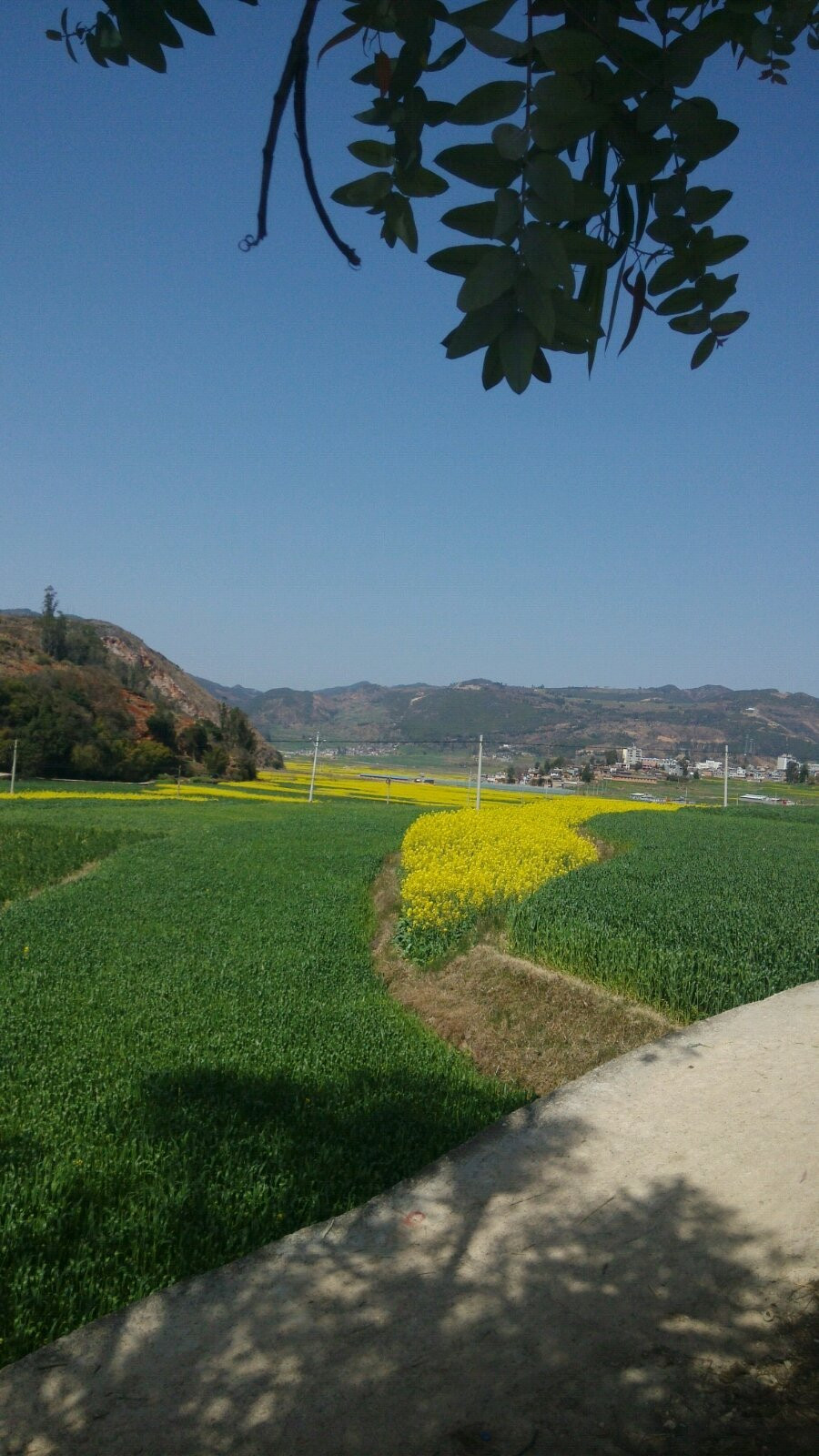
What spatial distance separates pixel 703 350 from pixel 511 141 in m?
0.72

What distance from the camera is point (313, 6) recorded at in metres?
1.68

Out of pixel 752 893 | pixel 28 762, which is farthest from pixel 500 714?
pixel 752 893

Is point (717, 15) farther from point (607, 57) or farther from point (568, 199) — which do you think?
point (568, 199)

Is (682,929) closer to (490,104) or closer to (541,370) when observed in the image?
(541,370)

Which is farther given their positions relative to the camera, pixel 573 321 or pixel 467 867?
pixel 467 867

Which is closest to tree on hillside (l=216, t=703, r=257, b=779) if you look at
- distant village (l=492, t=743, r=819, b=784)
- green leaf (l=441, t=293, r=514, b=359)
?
distant village (l=492, t=743, r=819, b=784)

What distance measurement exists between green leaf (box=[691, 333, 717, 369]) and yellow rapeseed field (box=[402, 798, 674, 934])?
342 inches

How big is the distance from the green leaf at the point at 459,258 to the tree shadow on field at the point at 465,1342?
9.22 ft

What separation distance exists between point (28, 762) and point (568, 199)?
50.6m

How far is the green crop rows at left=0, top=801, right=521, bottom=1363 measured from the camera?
369 cm

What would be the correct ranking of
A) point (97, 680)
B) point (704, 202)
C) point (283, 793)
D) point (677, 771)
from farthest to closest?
point (97, 680) < point (677, 771) < point (283, 793) < point (704, 202)

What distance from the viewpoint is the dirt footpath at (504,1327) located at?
103 inches

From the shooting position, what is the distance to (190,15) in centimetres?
138

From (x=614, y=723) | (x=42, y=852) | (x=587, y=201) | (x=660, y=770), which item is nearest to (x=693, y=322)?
(x=587, y=201)
